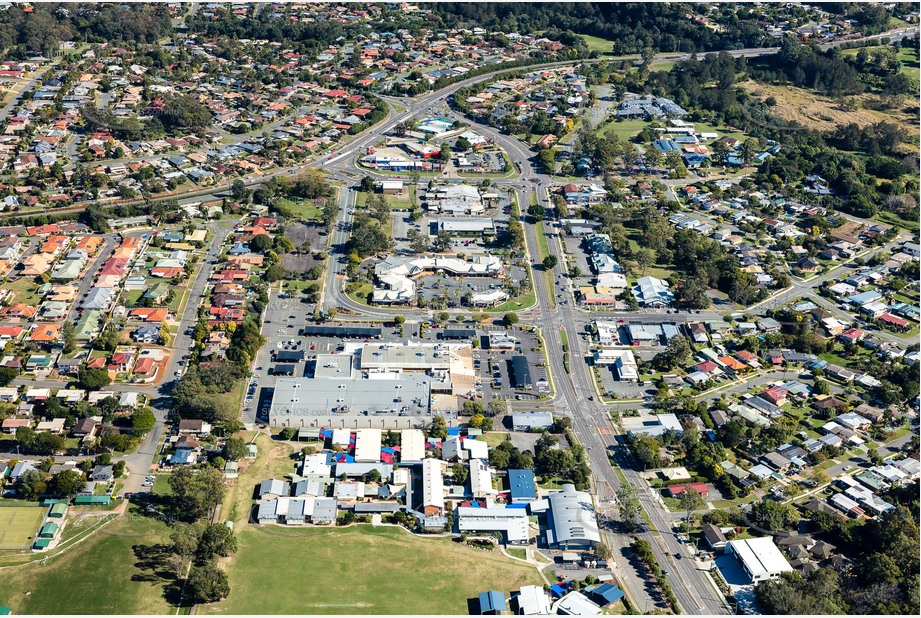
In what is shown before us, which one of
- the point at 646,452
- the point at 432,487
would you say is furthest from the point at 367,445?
the point at 646,452

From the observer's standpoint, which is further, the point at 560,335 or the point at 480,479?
the point at 560,335

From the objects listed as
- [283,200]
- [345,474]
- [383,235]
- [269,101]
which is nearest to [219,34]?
[269,101]

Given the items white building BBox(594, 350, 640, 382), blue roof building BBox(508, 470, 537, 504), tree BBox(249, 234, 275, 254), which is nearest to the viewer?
blue roof building BBox(508, 470, 537, 504)

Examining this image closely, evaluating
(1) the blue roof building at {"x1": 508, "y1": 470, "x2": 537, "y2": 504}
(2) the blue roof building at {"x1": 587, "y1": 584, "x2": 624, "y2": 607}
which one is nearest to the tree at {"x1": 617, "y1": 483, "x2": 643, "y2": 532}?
(2) the blue roof building at {"x1": 587, "y1": 584, "x2": 624, "y2": 607}

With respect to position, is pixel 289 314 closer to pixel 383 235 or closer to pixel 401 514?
pixel 383 235

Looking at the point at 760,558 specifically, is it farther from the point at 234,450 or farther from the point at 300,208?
the point at 300,208

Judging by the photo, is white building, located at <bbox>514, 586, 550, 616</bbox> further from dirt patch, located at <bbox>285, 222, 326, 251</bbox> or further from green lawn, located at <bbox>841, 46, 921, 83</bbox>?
green lawn, located at <bbox>841, 46, 921, 83</bbox>
